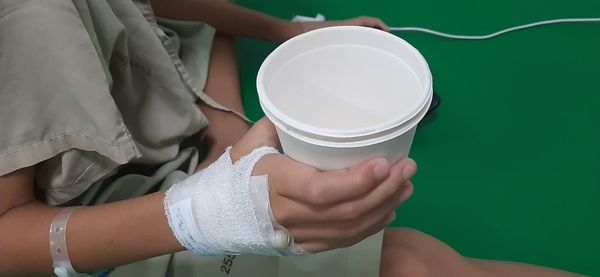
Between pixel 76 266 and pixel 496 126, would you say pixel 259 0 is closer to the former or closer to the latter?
pixel 496 126

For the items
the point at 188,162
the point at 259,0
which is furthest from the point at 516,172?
the point at 259,0

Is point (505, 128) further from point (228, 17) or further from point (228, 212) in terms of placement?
point (228, 212)

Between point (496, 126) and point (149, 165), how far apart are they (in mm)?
660

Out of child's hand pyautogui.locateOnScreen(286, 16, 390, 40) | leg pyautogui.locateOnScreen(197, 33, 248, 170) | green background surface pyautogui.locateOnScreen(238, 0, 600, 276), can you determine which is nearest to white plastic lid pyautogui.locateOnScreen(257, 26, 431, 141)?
leg pyautogui.locateOnScreen(197, 33, 248, 170)

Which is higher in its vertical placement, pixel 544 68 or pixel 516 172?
pixel 544 68

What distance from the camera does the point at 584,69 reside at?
3.91ft

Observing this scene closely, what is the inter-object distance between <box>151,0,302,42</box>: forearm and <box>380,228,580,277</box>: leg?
52 cm

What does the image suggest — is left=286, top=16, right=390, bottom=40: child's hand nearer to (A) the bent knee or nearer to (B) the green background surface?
(B) the green background surface

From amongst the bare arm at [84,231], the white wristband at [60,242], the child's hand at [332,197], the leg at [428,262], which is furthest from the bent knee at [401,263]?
the white wristband at [60,242]

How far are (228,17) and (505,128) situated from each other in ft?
1.81

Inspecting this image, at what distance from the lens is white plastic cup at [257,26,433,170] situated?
50 centimetres

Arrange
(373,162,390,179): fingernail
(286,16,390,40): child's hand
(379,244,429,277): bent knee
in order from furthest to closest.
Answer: (286,16,390,40): child's hand
(379,244,429,277): bent knee
(373,162,390,179): fingernail

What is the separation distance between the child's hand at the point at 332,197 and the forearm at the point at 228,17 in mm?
537

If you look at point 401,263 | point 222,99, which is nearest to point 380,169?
point 401,263
